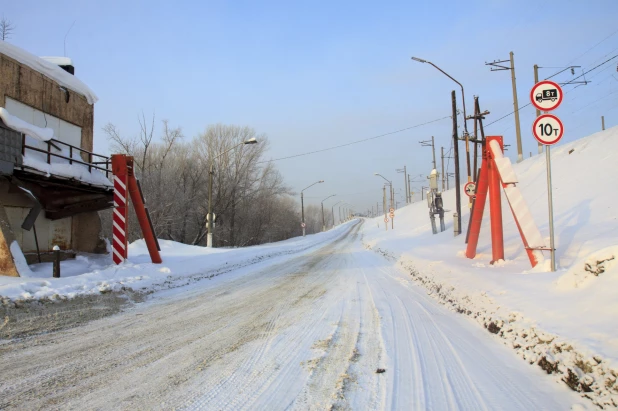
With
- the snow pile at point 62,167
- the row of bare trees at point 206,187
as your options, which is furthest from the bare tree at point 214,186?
the snow pile at point 62,167

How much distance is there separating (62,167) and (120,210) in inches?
79.6

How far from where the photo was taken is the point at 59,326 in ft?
18.6

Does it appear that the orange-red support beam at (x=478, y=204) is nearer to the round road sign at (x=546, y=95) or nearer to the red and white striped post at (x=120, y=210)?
the round road sign at (x=546, y=95)

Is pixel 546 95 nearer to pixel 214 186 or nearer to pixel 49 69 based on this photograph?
pixel 49 69

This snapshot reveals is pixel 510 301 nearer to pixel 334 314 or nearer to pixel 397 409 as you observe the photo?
pixel 334 314

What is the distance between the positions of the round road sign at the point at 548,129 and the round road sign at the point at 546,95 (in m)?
0.18

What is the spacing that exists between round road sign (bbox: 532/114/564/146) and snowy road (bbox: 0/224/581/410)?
11.6 feet

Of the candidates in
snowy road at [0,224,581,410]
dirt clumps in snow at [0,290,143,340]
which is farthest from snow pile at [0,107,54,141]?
snowy road at [0,224,581,410]

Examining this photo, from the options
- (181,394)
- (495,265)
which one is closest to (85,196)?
(181,394)

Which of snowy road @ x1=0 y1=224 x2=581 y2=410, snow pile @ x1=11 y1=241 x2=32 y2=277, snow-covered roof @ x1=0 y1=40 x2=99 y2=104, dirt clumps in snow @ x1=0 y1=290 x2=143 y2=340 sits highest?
snow-covered roof @ x1=0 y1=40 x2=99 y2=104

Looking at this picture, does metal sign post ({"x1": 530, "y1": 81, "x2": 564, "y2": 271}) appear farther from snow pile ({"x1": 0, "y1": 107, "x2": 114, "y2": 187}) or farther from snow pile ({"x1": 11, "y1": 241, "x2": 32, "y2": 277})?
snow pile ({"x1": 0, "y1": 107, "x2": 114, "y2": 187})

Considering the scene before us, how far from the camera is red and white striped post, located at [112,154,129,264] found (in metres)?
11.5

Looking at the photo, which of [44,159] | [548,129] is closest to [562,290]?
[548,129]

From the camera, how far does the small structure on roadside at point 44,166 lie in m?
9.47
